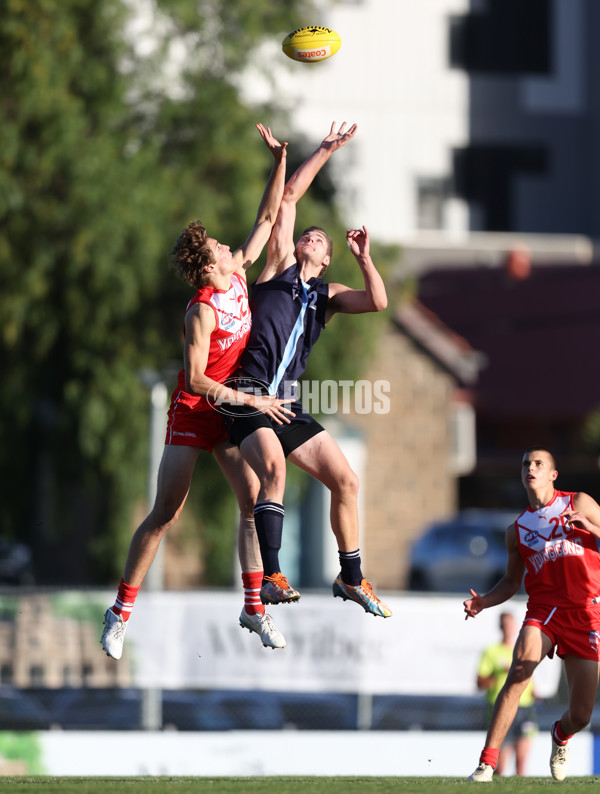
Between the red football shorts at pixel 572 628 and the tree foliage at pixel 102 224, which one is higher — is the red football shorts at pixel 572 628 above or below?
below

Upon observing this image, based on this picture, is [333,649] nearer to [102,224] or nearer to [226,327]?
[102,224]

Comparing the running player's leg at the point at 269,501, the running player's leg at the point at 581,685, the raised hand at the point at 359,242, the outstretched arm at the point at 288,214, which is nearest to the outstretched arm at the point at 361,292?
the raised hand at the point at 359,242

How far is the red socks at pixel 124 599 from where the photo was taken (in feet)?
31.7

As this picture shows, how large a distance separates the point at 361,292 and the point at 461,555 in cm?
1942

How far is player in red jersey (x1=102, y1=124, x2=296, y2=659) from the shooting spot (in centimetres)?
895

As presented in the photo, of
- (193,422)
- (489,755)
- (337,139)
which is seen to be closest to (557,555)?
(489,755)

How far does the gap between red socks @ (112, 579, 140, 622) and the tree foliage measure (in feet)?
35.8

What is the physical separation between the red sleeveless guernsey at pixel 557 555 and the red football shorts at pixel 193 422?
2.23m

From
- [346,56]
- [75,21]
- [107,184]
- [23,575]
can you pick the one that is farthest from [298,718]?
[346,56]

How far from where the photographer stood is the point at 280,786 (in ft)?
32.1

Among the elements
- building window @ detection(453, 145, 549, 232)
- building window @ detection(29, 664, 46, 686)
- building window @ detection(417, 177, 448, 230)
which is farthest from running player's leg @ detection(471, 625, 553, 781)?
building window @ detection(453, 145, 549, 232)

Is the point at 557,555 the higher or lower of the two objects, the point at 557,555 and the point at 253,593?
the higher

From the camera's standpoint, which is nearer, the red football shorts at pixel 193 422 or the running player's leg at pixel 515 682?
the red football shorts at pixel 193 422

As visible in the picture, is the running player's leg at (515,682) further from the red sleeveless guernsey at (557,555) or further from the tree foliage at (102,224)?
the tree foliage at (102,224)
